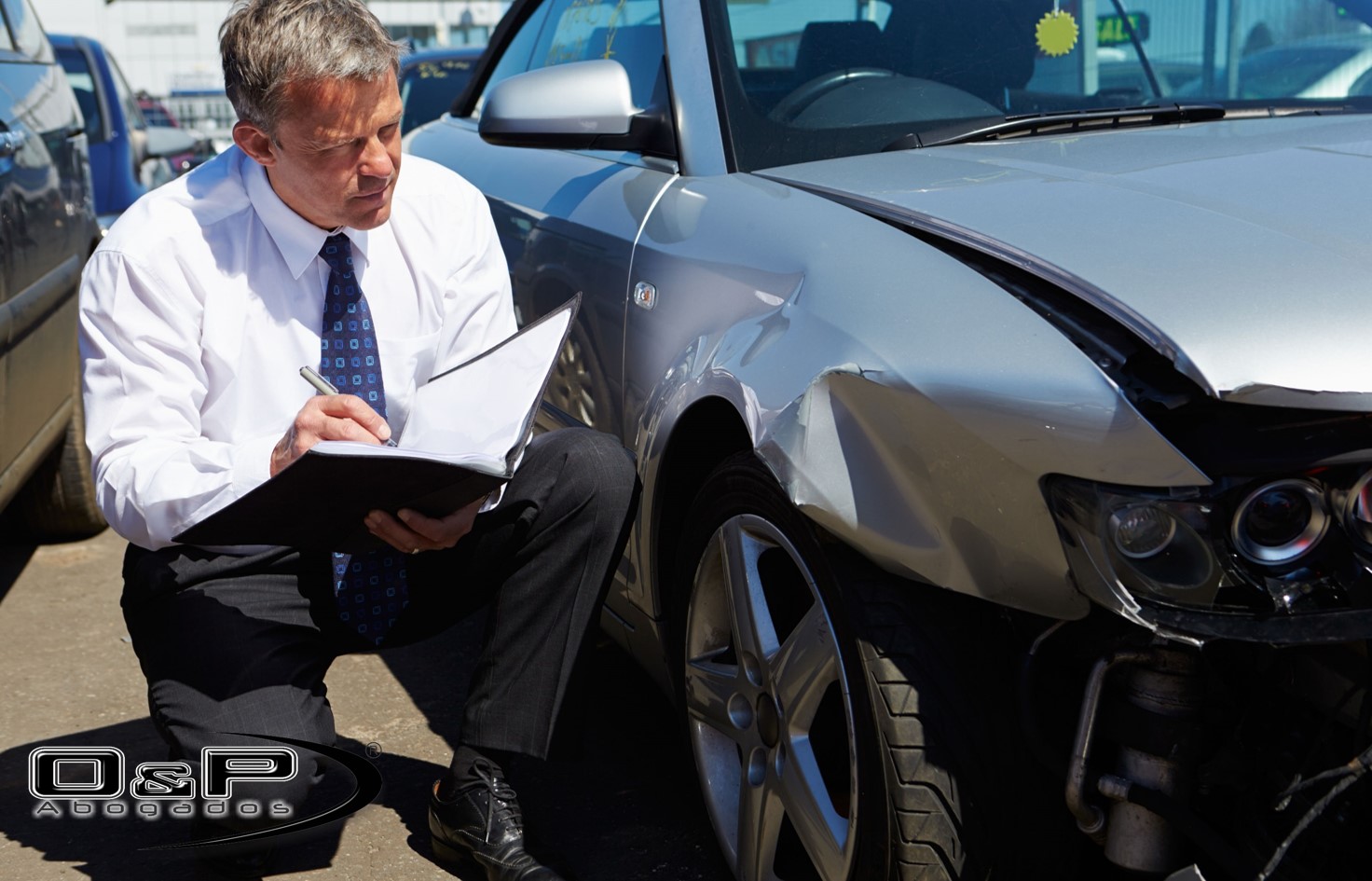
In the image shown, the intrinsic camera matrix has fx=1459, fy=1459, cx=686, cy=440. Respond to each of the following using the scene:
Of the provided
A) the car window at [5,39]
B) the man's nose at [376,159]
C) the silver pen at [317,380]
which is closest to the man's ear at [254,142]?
the man's nose at [376,159]

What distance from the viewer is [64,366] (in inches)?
154

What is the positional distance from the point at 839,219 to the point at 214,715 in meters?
1.14

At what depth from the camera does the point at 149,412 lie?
2.11 meters

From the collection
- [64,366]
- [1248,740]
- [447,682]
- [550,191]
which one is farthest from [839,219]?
[64,366]

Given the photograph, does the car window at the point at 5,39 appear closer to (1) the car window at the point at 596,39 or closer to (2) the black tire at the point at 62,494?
(2) the black tire at the point at 62,494

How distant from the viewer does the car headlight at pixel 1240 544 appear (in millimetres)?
1403

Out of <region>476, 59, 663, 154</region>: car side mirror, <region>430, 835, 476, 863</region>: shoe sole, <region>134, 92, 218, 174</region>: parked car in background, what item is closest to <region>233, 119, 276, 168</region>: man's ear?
<region>476, 59, 663, 154</region>: car side mirror

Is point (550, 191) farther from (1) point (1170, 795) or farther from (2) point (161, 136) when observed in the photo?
(2) point (161, 136)

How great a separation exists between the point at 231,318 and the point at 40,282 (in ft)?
5.02

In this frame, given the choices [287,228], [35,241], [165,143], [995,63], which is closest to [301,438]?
[287,228]

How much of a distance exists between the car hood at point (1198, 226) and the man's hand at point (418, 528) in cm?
71

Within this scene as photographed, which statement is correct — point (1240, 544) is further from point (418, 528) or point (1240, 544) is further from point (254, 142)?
point (254, 142)

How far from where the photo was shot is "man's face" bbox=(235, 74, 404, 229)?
212 centimetres

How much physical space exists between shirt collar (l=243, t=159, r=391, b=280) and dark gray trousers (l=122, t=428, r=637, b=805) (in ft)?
1.50
